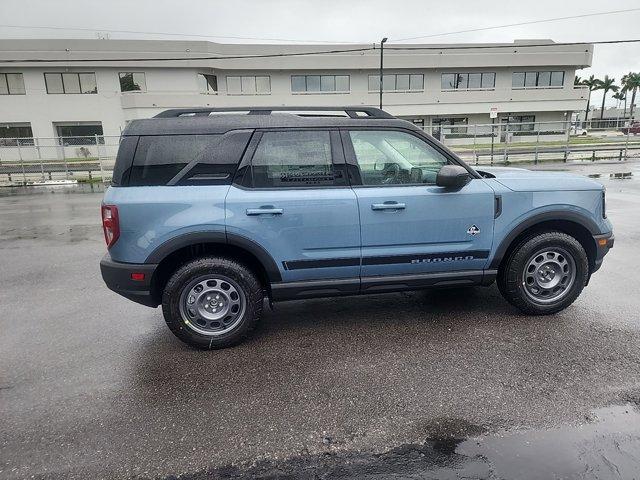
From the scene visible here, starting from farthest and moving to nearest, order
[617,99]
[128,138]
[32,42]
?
[617,99] → [32,42] → [128,138]

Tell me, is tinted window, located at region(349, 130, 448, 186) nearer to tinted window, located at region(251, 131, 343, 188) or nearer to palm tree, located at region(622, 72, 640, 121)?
tinted window, located at region(251, 131, 343, 188)

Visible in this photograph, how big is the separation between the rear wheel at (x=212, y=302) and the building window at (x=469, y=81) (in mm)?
39834

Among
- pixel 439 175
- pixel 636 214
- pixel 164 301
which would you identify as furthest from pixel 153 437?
pixel 636 214

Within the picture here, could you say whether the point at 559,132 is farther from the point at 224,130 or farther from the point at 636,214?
the point at 224,130

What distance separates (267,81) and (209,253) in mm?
36542

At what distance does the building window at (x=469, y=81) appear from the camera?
1566 inches

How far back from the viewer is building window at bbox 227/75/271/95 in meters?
37.5

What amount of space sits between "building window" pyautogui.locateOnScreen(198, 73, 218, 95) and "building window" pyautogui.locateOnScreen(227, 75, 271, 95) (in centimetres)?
107

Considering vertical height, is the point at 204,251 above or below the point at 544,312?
above

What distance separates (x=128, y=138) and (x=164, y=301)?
1.33 m

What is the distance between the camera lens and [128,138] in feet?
12.1

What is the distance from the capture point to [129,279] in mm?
3730

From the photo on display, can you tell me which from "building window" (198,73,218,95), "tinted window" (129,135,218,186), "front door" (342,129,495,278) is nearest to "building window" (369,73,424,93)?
"building window" (198,73,218,95)

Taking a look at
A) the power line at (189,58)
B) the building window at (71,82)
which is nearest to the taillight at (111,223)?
the power line at (189,58)
